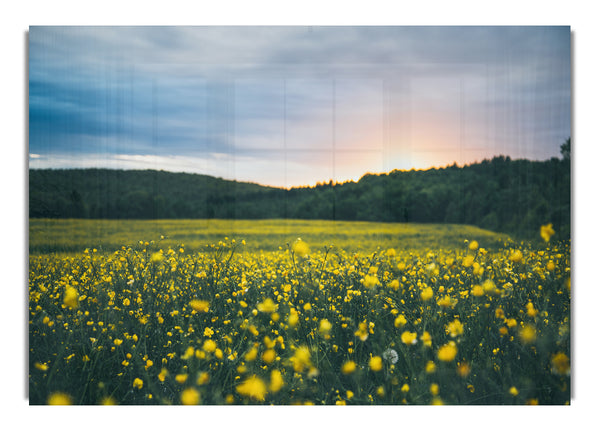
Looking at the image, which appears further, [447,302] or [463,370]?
[463,370]

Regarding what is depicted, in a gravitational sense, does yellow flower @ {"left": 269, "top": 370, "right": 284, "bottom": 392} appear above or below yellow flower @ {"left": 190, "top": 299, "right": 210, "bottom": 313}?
below

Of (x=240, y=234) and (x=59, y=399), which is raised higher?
(x=240, y=234)

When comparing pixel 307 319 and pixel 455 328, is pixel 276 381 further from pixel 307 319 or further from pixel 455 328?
pixel 455 328

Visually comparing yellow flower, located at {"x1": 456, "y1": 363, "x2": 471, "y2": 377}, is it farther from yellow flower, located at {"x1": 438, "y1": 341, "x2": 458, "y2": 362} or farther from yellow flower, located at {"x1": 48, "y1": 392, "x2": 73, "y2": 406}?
yellow flower, located at {"x1": 48, "y1": 392, "x2": 73, "y2": 406}

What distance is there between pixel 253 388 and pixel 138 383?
2.58 feet

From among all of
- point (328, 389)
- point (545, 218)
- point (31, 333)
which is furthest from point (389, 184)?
point (31, 333)

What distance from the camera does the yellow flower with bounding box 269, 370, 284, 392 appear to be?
3.06 metres

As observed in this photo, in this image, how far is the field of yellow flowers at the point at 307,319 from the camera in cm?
314

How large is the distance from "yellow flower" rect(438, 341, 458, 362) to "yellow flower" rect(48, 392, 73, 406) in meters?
2.61

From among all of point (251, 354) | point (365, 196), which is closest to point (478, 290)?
point (365, 196)

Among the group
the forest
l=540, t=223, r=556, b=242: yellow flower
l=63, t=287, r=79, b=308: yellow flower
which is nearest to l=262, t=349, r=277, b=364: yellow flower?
the forest

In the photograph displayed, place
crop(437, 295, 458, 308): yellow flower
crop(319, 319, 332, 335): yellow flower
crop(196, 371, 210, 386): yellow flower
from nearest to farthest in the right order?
crop(196, 371, 210, 386): yellow flower < crop(437, 295, 458, 308): yellow flower < crop(319, 319, 332, 335): yellow flower

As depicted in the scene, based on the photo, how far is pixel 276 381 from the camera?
308 cm
